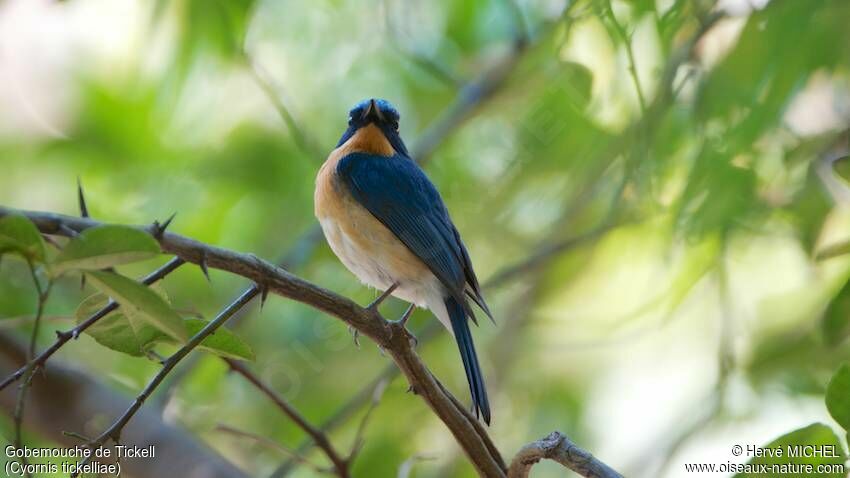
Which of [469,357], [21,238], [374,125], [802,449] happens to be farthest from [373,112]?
[21,238]

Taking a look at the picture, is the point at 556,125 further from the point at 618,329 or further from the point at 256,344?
the point at 256,344

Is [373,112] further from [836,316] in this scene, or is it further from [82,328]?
[82,328]

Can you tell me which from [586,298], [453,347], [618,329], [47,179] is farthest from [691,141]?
[47,179]

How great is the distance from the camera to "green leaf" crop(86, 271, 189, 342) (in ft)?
5.78

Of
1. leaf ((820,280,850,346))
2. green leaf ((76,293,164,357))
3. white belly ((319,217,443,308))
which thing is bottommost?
green leaf ((76,293,164,357))

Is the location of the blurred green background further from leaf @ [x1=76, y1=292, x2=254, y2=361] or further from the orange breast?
leaf @ [x1=76, y1=292, x2=254, y2=361]

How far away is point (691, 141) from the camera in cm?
404

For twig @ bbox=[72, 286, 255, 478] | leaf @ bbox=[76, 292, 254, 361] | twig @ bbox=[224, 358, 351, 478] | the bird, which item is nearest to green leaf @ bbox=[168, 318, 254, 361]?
leaf @ bbox=[76, 292, 254, 361]

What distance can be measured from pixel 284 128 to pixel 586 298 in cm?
182

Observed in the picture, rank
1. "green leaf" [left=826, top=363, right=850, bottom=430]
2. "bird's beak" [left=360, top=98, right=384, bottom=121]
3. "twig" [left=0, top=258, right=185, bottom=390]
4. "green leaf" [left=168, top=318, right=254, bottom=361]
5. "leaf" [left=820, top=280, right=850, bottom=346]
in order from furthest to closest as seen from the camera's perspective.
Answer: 1. "bird's beak" [left=360, top=98, right=384, bottom=121]
2. "leaf" [left=820, top=280, right=850, bottom=346]
3. "green leaf" [left=168, top=318, right=254, bottom=361]
4. "green leaf" [left=826, top=363, right=850, bottom=430]
5. "twig" [left=0, top=258, right=185, bottom=390]

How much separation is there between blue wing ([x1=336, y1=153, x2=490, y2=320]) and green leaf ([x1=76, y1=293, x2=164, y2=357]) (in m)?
1.50

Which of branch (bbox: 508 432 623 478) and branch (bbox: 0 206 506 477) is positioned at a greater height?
branch (bbox: 0 206 506 477)

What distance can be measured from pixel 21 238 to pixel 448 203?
11.6 ft

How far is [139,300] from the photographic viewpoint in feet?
5.88
